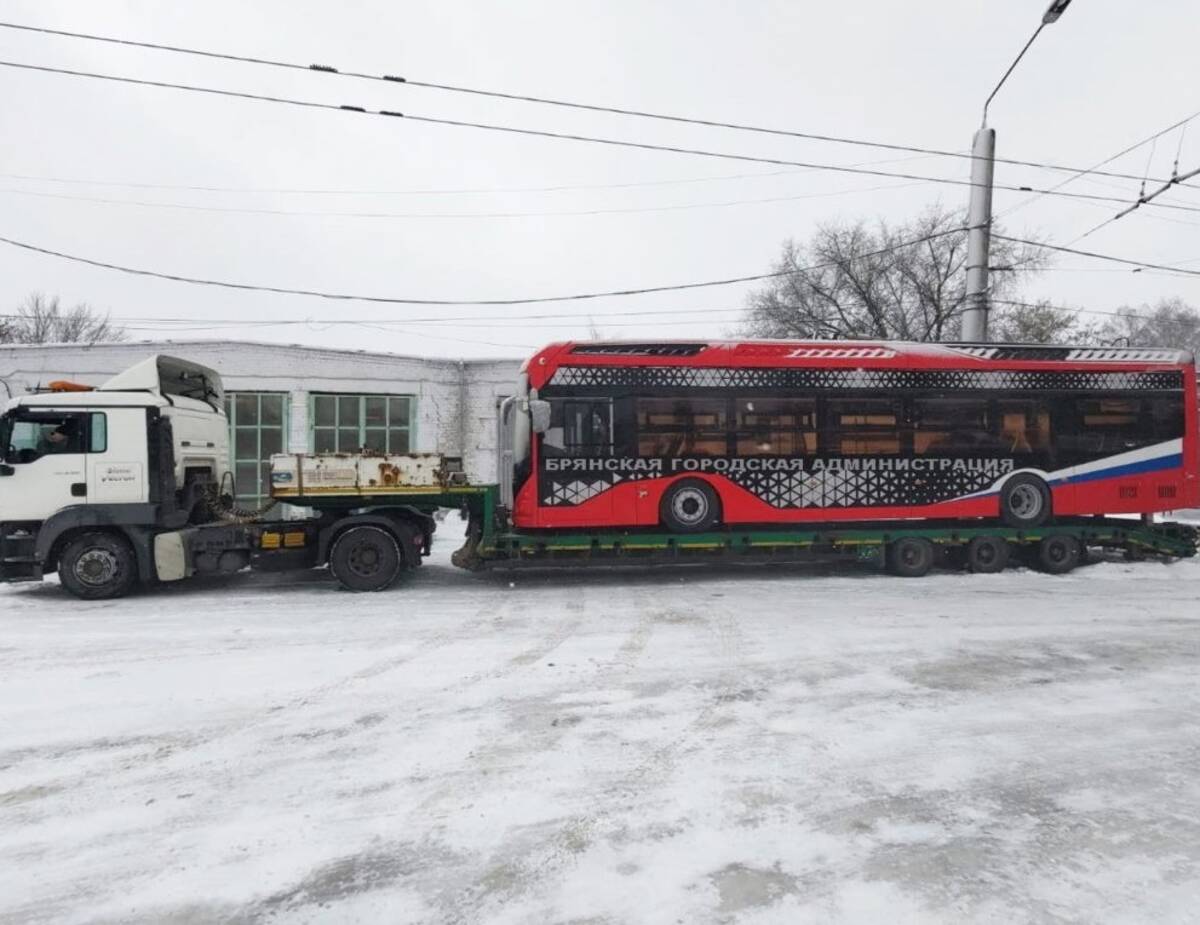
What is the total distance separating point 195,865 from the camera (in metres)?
3.23

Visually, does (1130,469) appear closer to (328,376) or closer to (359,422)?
(359,422)

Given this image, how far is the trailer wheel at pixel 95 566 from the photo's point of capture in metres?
9.16

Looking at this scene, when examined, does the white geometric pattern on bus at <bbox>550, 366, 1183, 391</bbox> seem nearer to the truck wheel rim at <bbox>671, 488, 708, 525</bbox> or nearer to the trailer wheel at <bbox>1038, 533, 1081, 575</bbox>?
the truck wheel rim at <bbox>671, 488, 708, 525</bbox>

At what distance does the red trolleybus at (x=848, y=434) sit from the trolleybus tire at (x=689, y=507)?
2 centimetres

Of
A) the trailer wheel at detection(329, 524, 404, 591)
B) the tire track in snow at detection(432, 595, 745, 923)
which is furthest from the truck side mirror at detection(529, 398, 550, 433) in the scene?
the tire track in snow at detection(432, 595, 745, 923)

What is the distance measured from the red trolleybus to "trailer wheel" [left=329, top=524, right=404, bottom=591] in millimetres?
1809

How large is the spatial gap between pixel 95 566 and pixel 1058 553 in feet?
46.0

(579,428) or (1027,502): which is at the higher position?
(579,428)

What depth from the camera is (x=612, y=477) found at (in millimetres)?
10211

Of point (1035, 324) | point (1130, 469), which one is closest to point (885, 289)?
point (1035, 324)

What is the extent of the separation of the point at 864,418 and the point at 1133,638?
4.40 m

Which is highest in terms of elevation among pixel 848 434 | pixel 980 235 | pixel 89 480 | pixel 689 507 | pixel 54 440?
pixel 980 235

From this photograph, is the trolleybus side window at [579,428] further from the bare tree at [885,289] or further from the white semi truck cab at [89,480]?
the bare tree at [885,289]

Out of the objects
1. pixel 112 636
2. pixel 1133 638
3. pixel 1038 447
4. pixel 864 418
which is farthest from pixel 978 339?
pixel 112 636
